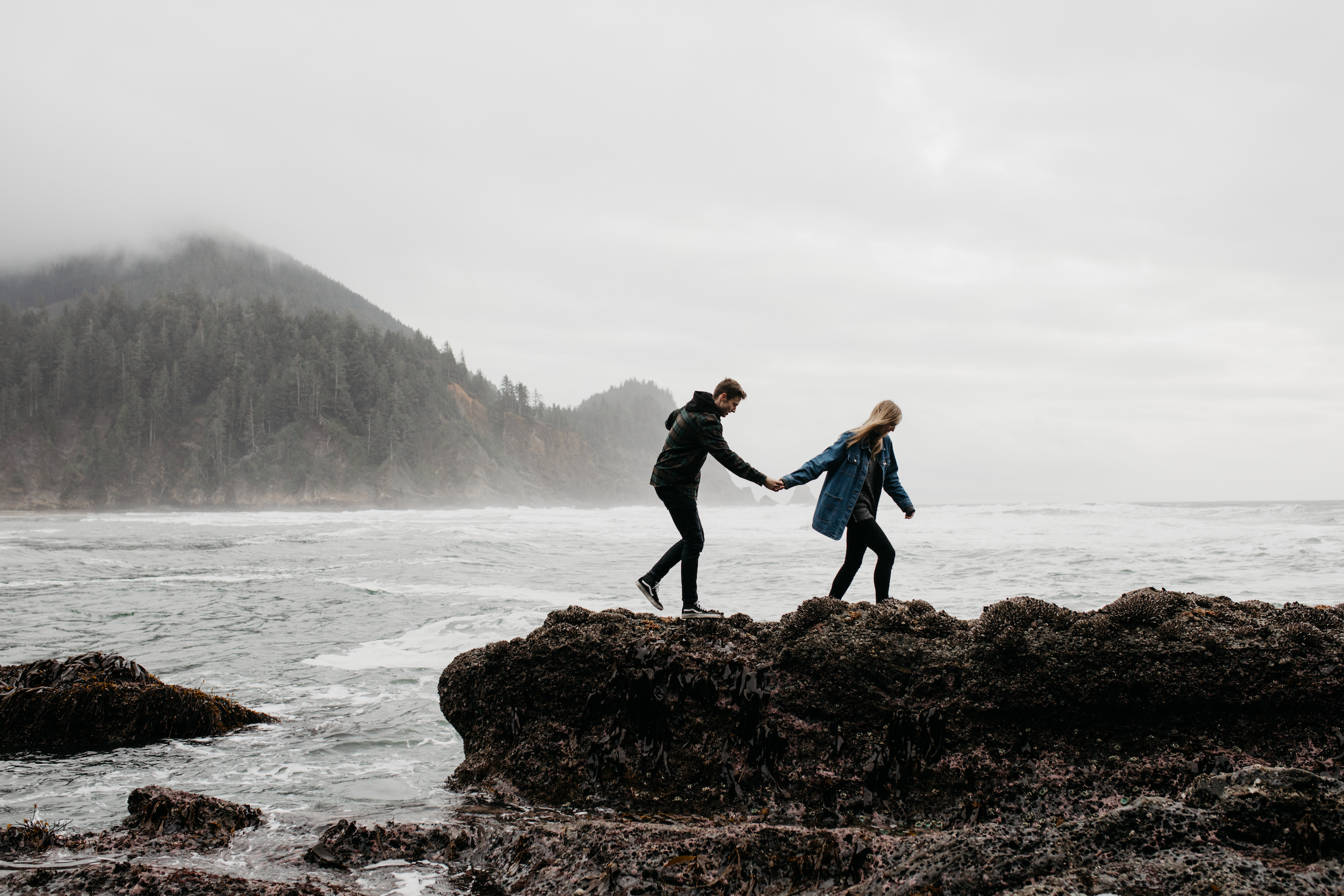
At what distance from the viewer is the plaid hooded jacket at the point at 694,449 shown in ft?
18.5

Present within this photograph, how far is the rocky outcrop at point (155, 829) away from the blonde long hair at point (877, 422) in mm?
4305

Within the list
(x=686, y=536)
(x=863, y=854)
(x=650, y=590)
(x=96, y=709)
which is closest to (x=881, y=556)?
(x=686, y=536)

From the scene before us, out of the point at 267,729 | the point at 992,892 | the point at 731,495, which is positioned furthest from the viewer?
the point at 731,495

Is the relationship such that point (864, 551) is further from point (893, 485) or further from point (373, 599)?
point (373, 599)

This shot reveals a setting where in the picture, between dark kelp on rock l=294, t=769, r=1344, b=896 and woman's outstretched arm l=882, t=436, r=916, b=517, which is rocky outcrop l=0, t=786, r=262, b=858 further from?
woman's outstretched arm l=882, t=436, r=916, b=517

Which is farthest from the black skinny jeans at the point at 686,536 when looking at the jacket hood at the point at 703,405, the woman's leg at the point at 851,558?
the woman's leg at the point at 851,558

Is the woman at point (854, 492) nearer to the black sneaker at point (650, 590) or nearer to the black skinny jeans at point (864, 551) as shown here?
the black skinny jeans at point (864, 551)

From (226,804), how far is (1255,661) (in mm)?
4456

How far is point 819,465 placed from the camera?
5.71 m

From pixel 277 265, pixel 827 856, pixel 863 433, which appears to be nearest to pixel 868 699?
pixel 827 856

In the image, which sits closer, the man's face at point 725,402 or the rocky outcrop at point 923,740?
the rocky outcrop at point 923,740

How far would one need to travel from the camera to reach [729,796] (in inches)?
139

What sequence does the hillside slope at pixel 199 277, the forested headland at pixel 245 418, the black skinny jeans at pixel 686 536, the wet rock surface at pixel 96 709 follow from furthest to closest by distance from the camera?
the hillside slope at pixel 199 277
the forested headland at pixel 245 418
the black skinny jeans at pixel 686 536
the wet rock surface at pixel 96 709

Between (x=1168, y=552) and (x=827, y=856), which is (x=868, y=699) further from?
(x=1168, y=552)
